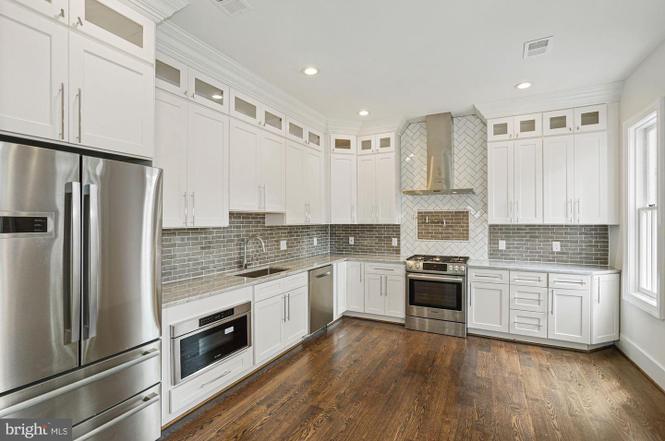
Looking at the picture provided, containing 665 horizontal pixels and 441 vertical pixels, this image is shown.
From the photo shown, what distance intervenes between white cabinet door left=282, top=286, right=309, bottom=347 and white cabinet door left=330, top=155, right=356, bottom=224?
1.47 meters

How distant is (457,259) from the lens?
14.4 feet

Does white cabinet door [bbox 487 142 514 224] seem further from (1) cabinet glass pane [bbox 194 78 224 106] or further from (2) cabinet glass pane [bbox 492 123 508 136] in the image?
Result: (1) cabinet glass pane [bbox 194 78 224 106]

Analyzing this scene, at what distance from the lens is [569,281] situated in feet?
12.0

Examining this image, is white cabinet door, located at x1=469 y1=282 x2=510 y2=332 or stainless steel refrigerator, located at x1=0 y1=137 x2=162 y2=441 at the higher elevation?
stainless steel refrigerator, located at x1=0 y1=137 x2=162 y2=441

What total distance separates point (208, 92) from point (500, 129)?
11.5 feet

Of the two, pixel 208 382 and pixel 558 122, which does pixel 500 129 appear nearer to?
pixel 558 122

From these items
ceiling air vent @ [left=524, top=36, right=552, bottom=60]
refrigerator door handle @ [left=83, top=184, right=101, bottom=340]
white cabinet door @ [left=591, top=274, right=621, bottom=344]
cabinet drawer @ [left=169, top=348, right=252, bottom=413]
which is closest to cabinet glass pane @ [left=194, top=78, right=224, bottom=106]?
refrigerator door handle @ [left=83, top=184, right=101, bottom=340]

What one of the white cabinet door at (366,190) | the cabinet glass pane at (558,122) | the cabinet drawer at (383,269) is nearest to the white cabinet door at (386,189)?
the white cabinet door at (366,190)

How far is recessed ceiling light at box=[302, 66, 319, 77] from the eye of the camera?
3237mm

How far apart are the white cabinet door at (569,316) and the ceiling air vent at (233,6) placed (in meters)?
4.09

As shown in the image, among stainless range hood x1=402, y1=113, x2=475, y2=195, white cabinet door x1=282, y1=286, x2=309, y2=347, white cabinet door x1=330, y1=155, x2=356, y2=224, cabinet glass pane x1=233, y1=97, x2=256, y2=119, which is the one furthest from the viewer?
white cabinet door x1=330, y1=155, x2=356, y2=224

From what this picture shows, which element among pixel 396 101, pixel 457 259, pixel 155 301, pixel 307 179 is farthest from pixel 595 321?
pixel 155 301

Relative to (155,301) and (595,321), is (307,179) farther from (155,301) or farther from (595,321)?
(595,321)

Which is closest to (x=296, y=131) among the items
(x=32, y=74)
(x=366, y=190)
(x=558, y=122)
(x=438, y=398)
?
(x=366, y=190)
